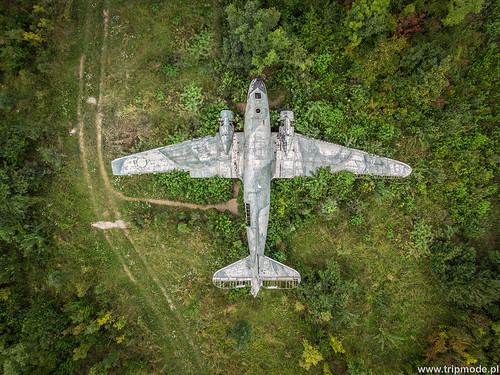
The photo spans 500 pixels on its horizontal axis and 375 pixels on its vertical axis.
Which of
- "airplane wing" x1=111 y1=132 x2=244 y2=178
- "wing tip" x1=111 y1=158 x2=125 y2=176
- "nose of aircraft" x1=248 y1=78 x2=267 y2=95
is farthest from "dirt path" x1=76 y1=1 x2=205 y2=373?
"nose of aircraft" x1=248 y1=78 x2=267 y2=95

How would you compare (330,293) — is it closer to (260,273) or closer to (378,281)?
(378,281)

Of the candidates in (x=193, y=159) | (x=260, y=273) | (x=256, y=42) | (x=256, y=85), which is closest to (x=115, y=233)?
(x=193, y=159)

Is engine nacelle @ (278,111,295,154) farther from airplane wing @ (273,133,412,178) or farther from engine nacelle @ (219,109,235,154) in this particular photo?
engine nacelle @ (219,109,235,154)

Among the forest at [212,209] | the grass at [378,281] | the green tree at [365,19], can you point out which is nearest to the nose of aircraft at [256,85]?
the forest at [212,209]

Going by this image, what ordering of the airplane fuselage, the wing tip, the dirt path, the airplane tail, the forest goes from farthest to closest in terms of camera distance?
the dirt path → the forest → the wing tip → the airplane tail → the airplane fuselage

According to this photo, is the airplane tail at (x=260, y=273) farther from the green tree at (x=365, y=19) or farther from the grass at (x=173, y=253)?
the green tree at (x=365, y=19)

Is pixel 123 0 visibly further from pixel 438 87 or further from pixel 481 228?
pixel 481 228
